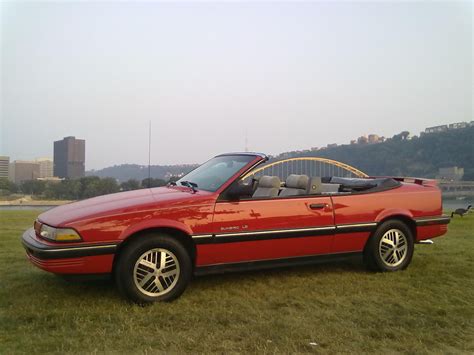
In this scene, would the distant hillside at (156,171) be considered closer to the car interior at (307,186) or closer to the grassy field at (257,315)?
the car interior at (307,186)

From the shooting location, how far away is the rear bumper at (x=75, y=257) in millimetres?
3484

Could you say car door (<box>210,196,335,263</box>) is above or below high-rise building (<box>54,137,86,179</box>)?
below

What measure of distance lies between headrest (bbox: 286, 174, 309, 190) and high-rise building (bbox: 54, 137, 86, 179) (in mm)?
14595

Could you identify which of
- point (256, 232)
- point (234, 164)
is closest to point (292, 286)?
point (256, 232)

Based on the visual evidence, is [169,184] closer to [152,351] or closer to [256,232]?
[256,232]

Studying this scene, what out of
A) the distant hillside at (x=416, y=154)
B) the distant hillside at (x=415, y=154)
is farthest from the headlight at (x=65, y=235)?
the distant hillside at (x=416, y=154)

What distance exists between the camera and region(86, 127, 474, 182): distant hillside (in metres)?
39.9

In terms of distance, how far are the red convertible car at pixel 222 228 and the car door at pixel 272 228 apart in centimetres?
1

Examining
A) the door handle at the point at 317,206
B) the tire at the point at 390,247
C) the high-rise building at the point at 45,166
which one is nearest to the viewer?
the door handle at the point at 317,206

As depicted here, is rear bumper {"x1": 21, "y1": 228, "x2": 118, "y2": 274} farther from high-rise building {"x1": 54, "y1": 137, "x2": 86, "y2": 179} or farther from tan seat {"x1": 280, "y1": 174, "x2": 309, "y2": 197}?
high-rise building {"x1": 54, "y1": 137, "x2": 86, "y2": 179}

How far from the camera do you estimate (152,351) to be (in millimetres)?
2734

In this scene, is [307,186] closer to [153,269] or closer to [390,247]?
[390,247]

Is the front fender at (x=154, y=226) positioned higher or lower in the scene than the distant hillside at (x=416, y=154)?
lower

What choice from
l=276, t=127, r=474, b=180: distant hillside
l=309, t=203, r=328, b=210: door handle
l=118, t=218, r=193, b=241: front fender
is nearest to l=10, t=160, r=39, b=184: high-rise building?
l=276, t=127, r=474, b=180: distant hillside
